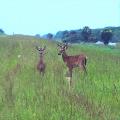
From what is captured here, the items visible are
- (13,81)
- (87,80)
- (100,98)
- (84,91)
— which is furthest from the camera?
(13,81)

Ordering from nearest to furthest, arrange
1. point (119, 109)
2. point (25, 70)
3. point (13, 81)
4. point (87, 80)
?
point (119, 109) → point (87, 80) → point (13, 81) → point (25, 70)

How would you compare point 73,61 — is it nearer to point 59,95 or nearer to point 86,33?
point 59,95

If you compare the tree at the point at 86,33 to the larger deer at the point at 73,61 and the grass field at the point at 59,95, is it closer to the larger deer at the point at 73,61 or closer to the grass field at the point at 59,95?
the grass field at the point at 59,95

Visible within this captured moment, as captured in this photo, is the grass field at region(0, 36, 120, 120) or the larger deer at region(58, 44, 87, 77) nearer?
the grass field at region(0, 36, 120, 120)

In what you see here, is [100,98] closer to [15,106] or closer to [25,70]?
[15,106]

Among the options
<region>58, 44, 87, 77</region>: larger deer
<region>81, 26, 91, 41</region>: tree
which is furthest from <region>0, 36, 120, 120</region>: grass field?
<region>81, 26, 91, 41</region>: tree

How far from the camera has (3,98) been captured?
59.2 feet

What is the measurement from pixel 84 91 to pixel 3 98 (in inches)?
115

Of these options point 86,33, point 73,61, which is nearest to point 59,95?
point 73,61

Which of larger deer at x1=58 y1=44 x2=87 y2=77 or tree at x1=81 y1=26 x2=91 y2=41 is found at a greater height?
larger deer at x1=58 y1=44 x2=87 y2=77

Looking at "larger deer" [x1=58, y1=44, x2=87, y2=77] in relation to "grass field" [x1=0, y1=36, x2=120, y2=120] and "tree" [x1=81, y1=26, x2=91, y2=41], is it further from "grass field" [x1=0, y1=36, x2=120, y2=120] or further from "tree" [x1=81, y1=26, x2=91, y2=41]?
"tree" [x1=81, y1=26, x2=91, y2=41]

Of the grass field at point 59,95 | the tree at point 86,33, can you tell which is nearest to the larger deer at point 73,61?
the grass field at point 59,95

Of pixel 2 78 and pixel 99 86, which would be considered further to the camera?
pixel 2 78

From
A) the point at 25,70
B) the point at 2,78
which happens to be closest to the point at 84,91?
the point at 2,78
